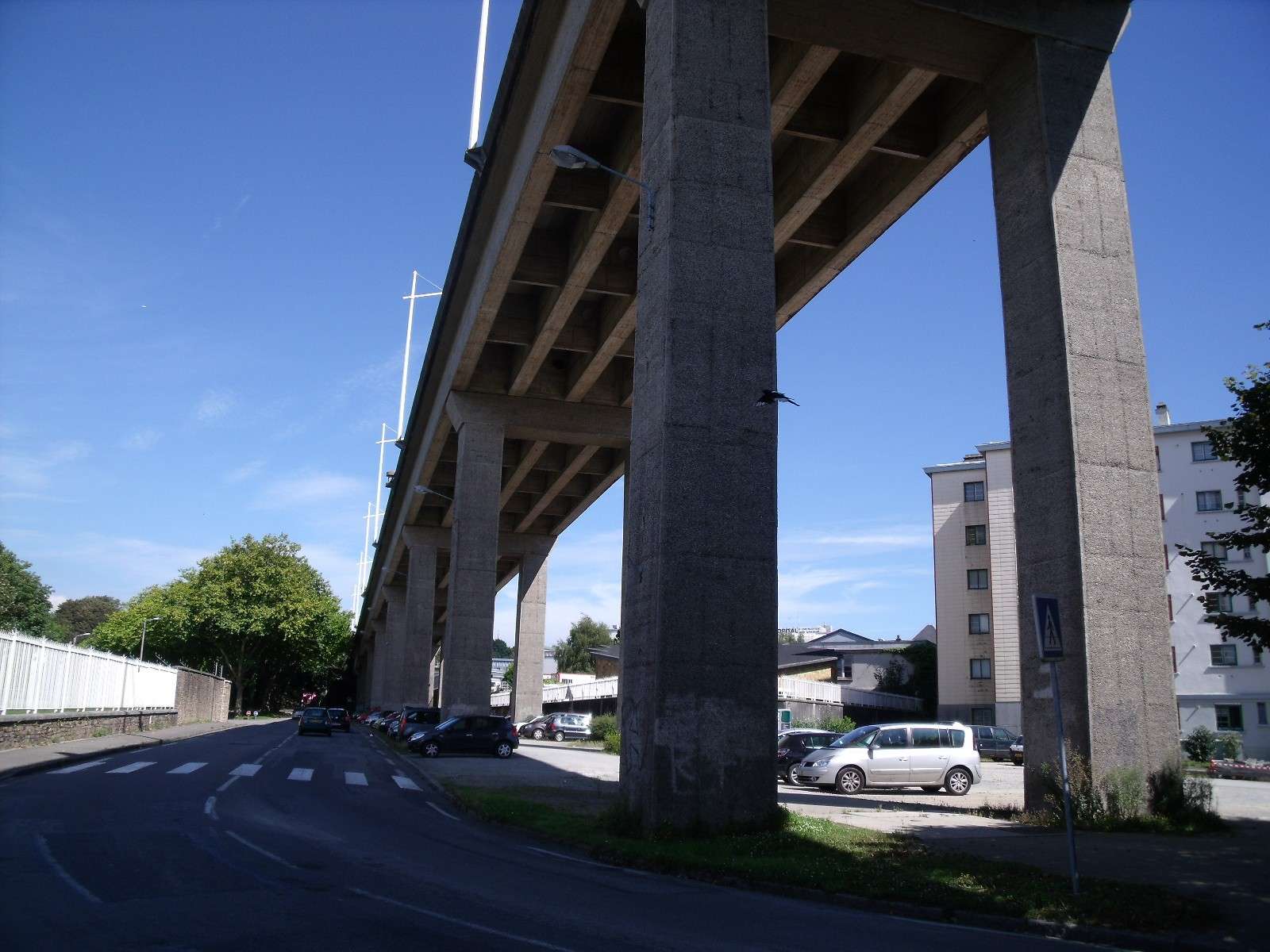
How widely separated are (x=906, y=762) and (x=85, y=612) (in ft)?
467

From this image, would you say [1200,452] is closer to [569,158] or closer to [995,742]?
[995,742]

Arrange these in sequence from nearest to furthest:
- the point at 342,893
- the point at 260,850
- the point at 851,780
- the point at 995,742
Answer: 1. the point at 342,893
2. the point at 260,850
3. the point at 851,780
4. the point at 995,742

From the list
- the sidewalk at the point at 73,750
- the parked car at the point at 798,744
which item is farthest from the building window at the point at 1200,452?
the sidewalk at the point at 73,750

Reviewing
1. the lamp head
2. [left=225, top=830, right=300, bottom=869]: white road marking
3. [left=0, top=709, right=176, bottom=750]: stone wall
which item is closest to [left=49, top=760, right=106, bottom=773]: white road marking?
[left=0, top=709, right=176, bottom=750]: stone wall

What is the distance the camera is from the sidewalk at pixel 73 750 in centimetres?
2045

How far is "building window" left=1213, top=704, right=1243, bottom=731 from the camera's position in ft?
156

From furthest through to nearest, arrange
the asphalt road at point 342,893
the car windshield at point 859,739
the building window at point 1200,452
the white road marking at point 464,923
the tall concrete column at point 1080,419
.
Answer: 1. the building window at point 1200,452
2. the car windshield at point 859,739
3. the tall concrete column at point 1080,419
4. the asphalt road at point 342,893
5. the white road marking at point 464,923

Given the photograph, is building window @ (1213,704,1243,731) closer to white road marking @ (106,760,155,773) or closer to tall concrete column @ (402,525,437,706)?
tall concrete column @ (402,525,437,706)

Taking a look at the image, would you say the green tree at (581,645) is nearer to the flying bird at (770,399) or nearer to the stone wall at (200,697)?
the stone wall at (200,697)

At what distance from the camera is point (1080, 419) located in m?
15.2

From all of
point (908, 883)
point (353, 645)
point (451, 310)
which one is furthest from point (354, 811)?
point (353, 645)

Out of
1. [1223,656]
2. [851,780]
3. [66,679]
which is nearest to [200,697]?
[66,679]

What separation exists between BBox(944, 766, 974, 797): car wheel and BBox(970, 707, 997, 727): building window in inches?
1422

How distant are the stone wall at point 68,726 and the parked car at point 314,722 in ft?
21.8
